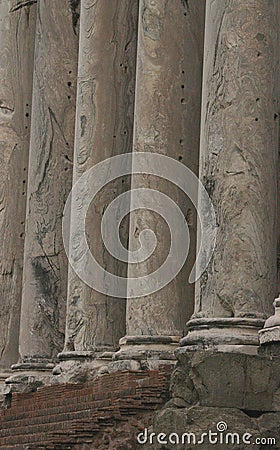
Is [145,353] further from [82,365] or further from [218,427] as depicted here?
[218,427]

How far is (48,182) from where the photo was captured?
37.2 m

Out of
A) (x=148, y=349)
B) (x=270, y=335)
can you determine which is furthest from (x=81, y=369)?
(x=270, y=335)

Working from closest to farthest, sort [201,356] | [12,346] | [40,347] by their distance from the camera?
[201,356], [40,347], [12,346]

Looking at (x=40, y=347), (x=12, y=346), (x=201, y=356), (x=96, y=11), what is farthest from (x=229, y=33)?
(x=12, y=346)

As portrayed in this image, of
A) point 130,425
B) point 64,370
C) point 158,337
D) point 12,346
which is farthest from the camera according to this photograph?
point 12,346

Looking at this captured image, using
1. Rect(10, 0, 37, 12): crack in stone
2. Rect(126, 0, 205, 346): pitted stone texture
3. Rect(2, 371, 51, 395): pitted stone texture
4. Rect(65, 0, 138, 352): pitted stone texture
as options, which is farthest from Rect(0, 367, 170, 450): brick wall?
Rect(10, 0, 37, 12): crack in stone

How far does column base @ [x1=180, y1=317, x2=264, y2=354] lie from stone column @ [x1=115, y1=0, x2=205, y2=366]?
136 inches

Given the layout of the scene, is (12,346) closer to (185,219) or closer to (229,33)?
(185,219)

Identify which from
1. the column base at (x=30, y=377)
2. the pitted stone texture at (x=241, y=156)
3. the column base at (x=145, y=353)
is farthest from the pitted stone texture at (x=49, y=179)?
the pitted stone texture at (x=241, y=156)

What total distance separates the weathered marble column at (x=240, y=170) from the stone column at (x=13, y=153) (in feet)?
46.8

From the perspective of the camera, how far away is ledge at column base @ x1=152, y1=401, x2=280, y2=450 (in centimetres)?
2133

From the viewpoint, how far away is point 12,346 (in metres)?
39.4

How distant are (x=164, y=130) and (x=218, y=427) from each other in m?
10.0

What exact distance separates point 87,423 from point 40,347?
413 inches
